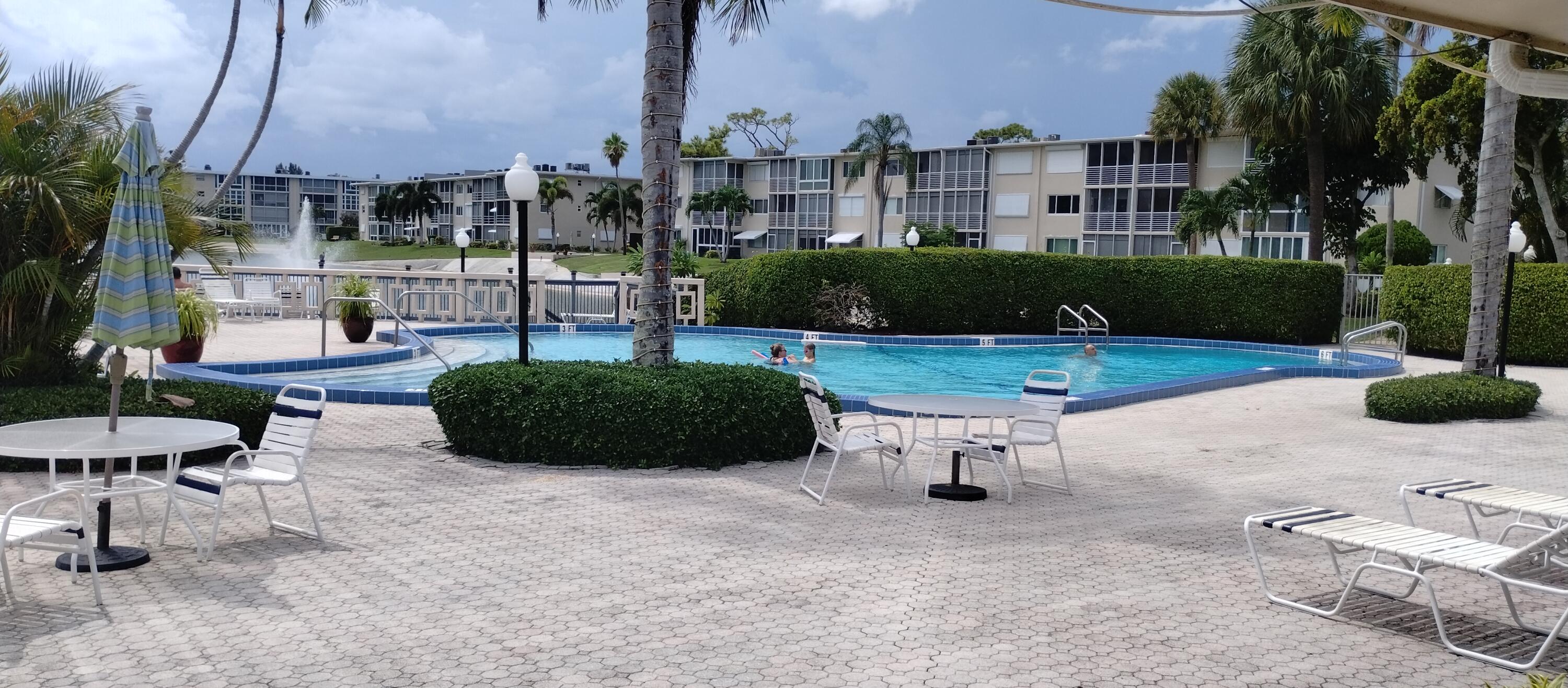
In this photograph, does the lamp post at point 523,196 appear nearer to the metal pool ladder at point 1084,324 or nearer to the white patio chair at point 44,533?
the white patio chair at point 44,533

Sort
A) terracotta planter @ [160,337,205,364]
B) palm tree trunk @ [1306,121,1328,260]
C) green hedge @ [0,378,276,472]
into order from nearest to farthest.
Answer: green hedge @ [0,378,276,472], terracotta planter @ [160,337,205,364], palm tree trunk @ [1306,121,1328,260]

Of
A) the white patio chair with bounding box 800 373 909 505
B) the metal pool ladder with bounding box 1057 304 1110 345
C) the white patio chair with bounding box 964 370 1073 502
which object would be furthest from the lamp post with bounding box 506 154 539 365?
the metal pool ladder with bounding box 1057 304 1110 345

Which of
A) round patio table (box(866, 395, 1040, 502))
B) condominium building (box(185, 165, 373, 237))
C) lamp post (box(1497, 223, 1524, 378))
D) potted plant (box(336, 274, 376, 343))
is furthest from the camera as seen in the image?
condominium building (box(185, 165, 373, 237))

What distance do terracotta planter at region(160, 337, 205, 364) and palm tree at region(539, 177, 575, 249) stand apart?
7339cm

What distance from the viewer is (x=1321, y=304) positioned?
2531cm

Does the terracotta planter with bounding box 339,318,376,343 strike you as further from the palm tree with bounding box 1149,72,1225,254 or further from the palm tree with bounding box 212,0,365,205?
the palm tree with bounding box 1149,72,1225,254

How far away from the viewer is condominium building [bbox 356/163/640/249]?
9369cm

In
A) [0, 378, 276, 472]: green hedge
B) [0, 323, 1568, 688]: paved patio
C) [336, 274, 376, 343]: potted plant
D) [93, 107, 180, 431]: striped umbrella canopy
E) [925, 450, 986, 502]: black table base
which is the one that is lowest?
[0, 323, 1568, 688]: paved patio

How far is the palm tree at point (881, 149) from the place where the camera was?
6100 cm

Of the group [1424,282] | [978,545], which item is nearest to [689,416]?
[978,545]

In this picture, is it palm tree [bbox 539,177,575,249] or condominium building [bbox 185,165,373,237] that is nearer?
palm tree [bbox 539,177,575,249]

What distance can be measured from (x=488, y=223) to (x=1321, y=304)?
80.9 metres

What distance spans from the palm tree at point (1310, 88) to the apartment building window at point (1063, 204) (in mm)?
22236

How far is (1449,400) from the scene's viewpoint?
1291 cm
